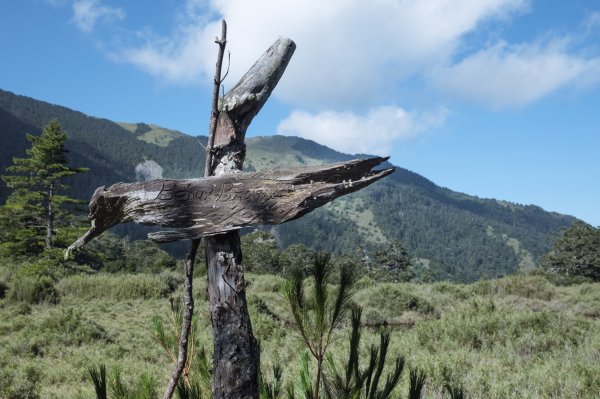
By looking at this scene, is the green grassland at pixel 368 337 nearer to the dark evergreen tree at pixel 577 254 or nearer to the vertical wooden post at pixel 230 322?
the vertical wooden post at pixel 230 322

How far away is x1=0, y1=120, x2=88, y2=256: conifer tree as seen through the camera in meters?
23.1

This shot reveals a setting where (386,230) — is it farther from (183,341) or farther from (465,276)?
(183,341)

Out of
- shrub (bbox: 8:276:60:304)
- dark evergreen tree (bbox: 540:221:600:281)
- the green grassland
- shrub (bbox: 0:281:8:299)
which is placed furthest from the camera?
dark evergreen tree (bbox: 540:221:600:281)

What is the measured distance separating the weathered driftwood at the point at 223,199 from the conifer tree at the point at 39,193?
2356 cm

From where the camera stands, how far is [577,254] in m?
42.8

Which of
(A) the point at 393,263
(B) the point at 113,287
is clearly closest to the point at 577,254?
(A) the point at 393,263

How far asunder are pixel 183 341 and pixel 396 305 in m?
13.9

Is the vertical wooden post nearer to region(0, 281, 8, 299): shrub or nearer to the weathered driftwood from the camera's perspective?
the weathered driftwood

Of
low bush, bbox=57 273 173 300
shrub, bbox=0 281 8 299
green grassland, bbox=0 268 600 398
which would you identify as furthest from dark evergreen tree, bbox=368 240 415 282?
shrub, bbox=0 281 8 299

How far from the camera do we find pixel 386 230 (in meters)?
197

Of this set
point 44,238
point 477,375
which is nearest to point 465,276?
point 44,238

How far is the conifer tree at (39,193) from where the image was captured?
2312 cm

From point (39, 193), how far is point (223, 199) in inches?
997

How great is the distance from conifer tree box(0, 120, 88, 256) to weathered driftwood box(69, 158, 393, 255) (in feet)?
77.3
